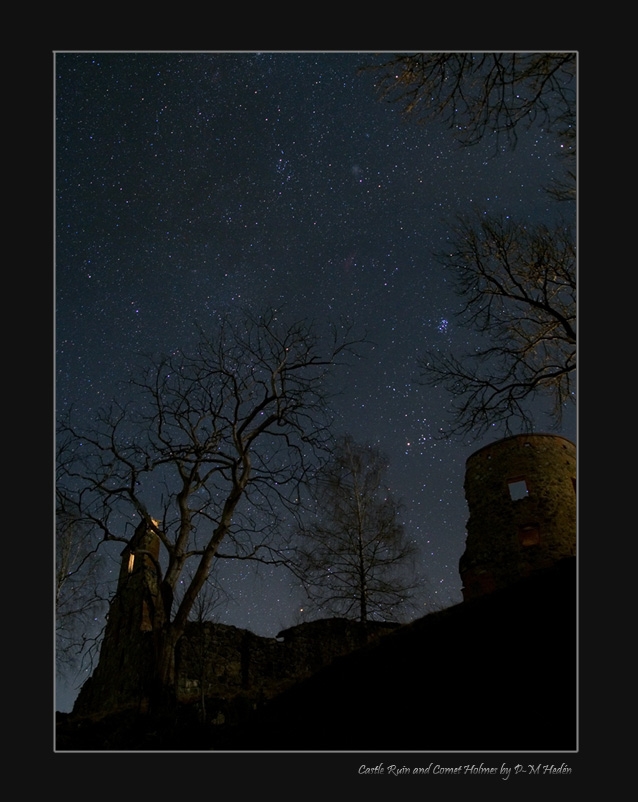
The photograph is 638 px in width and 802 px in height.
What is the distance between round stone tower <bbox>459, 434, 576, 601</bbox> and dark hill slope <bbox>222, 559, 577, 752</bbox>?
6548 mm

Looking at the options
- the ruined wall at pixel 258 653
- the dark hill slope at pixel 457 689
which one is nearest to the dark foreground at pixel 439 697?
the dark hill slope at pixel 457 689

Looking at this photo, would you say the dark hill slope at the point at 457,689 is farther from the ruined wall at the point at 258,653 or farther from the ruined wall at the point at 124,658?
the ruined wall at the point at 124,658

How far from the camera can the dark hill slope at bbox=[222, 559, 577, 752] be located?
661cm

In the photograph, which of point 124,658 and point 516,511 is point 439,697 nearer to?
point 516,511

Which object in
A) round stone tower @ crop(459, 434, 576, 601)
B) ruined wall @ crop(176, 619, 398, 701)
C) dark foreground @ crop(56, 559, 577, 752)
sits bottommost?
ruined wall @ crop(176, 619, 398, 701)

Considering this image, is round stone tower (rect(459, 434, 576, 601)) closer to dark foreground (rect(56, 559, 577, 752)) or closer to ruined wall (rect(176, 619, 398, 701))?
ruined wall (rect(176, 619, 398, 701))

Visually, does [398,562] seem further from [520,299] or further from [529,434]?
[520,299]

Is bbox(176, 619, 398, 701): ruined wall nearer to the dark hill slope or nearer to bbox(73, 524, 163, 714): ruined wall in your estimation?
bbox(73, 524, 163, 714): ruined wall

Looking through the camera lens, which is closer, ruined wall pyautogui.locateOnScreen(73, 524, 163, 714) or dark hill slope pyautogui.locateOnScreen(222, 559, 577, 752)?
dark hill slope pyautogui.locateOnScreen(222, 559, 577, 752)

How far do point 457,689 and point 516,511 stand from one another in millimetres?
11331

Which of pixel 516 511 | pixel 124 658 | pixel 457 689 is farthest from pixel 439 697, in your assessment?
pixel 124 658

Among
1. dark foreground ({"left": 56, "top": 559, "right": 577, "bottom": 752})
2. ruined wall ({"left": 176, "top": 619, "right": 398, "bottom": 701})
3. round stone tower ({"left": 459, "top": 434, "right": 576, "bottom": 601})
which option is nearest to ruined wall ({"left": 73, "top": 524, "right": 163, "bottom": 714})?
ruined wall ({"left": 176, "top": 619, "right": 398, "bottom": 701})

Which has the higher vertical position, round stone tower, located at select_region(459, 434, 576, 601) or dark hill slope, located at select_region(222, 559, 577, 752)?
round stone tower, located at select_region(459, 434, 576, 601)

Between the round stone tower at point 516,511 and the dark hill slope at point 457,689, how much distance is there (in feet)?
21.5
